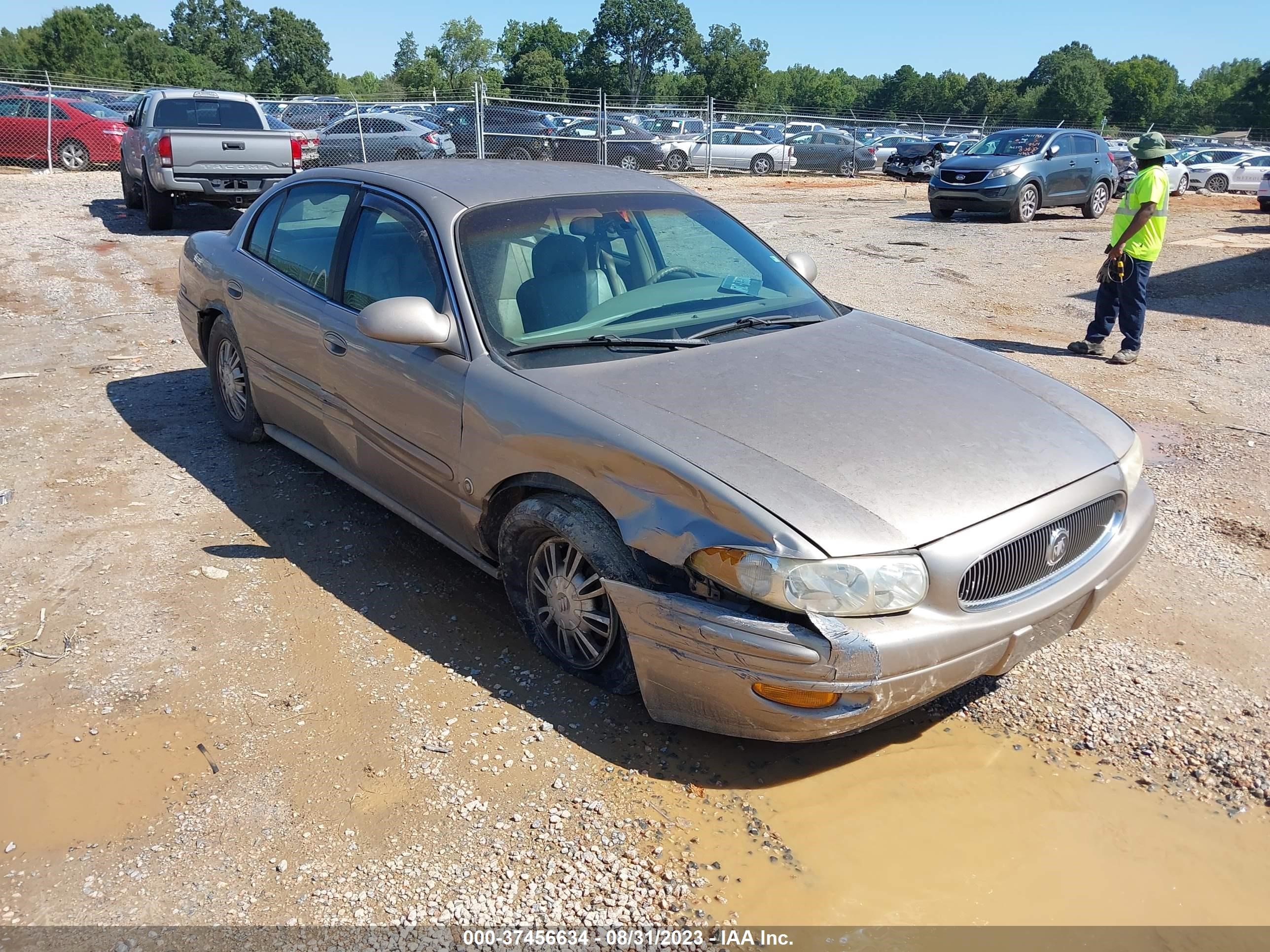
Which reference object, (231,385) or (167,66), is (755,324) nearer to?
(231,385)

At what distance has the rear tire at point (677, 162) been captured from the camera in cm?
2658

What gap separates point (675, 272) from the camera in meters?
4.27

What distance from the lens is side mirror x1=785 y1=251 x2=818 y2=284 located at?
15.4 feet

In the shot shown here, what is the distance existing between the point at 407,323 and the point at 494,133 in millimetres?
21009

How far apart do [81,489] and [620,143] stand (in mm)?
21828

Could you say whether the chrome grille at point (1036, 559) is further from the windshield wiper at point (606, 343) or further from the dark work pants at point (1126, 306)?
the dark work pants at point (1126, 306)

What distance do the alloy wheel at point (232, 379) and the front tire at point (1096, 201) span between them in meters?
17.7

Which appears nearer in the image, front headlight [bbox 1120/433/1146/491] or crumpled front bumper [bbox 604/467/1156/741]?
crumpled front bumper [bbox 604/467/1156/741]

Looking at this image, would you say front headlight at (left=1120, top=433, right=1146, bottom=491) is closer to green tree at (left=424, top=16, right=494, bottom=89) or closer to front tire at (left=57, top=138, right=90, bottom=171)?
front tire at (left=57, top=138, right=90, bottom=171)

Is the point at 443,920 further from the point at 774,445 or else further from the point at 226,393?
the point at 226,393

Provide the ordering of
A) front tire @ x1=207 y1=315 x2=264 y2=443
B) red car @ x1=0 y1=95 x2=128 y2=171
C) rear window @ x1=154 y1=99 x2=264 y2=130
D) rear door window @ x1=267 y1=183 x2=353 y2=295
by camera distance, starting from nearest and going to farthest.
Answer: rear door window @ x1=267 y1=183 x2=353 y2=295 < front tire @ x1=207 y1=315 x2=264 y2=443 < rear window @ x1=154 y1=99 x2=264 y2=130 < red car @ x1=0 y1=95 x2=128 y2=171

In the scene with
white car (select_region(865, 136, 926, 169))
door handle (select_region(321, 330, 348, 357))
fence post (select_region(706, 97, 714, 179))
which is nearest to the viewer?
door handle (select_region(321, 330, 348, 357))

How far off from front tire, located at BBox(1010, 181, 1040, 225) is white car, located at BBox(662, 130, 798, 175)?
10764 mm

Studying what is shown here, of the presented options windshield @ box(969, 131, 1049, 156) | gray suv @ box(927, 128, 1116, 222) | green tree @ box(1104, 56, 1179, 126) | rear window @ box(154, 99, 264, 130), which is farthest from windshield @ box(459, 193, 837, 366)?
green tree @ box(1104, 56, 1179, 126)
